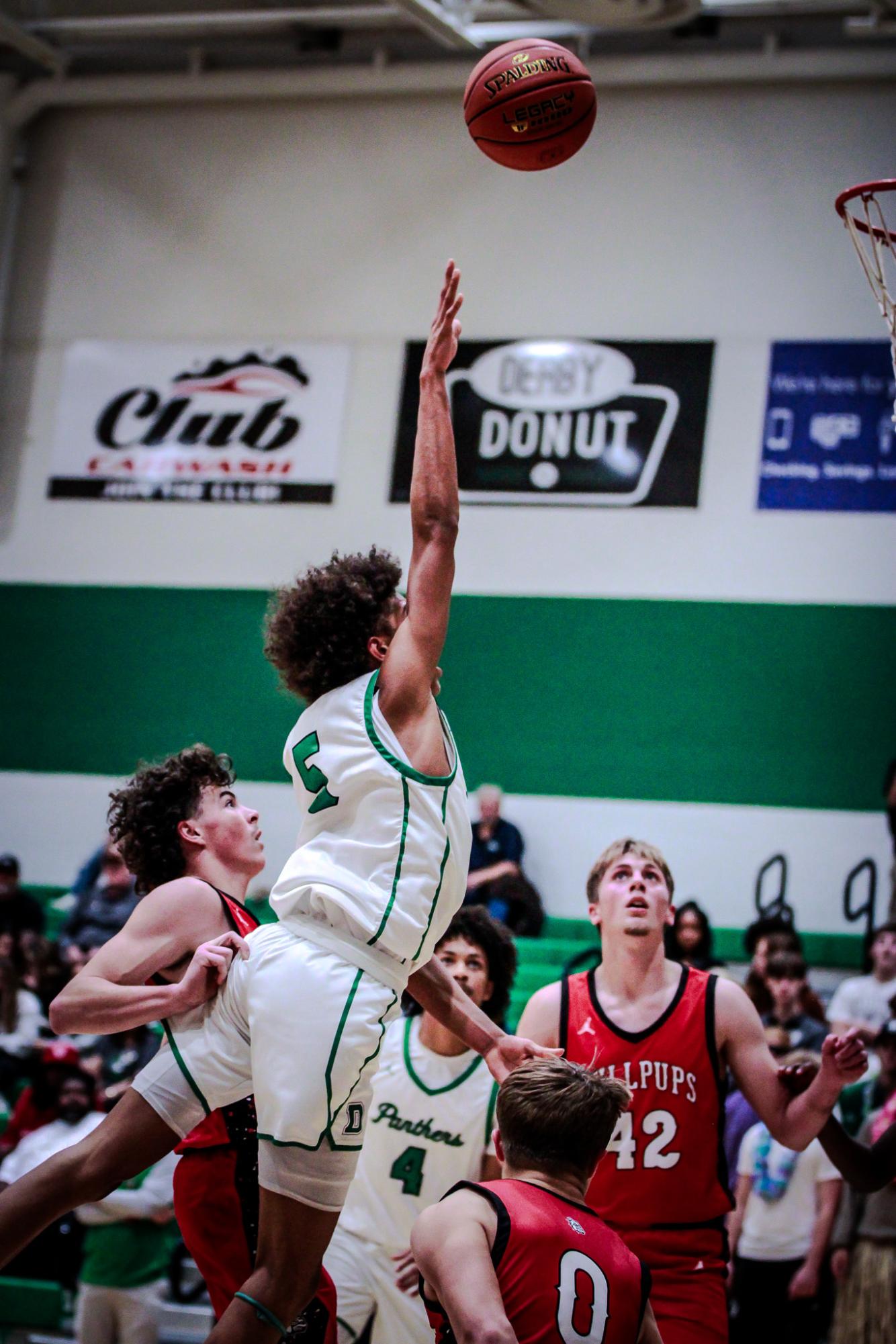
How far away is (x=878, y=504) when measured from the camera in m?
11.5

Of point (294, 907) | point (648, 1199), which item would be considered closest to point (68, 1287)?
point (648, 1199)

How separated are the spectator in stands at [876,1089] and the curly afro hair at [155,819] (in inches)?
131

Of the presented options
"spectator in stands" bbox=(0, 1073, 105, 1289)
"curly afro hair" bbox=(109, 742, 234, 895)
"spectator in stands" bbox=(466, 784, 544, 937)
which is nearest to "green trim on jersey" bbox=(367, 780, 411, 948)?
"curly afro hair" bbox=(109, 742, 234, 895)

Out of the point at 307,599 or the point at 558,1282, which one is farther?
the point at 307,599

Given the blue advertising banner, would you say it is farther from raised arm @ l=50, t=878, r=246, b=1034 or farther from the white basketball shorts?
the white basketball shorts

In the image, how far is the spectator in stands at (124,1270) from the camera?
6102 mm

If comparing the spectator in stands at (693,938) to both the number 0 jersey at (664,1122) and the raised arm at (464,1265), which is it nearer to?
the number 0 jersey at (664,1122)

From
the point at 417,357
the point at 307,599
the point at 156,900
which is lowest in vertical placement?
the point at 156,900

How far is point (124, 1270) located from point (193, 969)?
3444 millimetres

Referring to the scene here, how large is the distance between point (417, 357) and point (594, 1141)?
1018 cm

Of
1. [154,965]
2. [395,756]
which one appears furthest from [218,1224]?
[395,756]

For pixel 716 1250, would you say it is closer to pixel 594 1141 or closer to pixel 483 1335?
pixel 594 1141

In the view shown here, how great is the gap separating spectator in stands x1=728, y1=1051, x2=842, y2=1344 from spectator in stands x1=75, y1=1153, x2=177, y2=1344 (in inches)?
96.2

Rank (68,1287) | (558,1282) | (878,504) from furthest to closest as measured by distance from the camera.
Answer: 1. (878,504)
2. (68,1287)
3. (558,1282)
